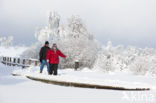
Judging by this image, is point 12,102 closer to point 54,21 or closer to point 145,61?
point 145,61

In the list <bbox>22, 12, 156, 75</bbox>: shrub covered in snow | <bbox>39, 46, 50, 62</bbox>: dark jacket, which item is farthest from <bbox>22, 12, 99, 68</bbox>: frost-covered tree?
<bbox>39, 46, 50, 62</bbox>: dark jacket

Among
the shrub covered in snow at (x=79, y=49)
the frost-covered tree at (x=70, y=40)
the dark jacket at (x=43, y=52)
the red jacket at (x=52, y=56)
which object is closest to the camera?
the red jacket at (x=52, y=56)

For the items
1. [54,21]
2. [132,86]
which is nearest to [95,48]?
[54,21]

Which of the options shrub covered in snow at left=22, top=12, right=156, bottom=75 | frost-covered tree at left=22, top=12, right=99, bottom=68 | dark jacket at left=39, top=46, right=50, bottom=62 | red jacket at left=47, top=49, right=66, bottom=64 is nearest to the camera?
red jacket at left=47, top=49, right=66, bottom=64

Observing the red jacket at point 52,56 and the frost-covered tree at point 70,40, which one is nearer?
the red jacket at point 52,56

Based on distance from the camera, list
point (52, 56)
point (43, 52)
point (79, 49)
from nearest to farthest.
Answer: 1. point (52, 56)
2. point (43, 52)
3. point (79, 49)

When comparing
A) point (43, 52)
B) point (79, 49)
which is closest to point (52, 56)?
point (43, 52)

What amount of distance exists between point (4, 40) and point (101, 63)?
73.7 meters

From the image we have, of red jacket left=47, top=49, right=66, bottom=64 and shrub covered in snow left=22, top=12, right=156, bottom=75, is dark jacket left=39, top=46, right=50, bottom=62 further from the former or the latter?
shrub covered in snow left=22, top=12, right=156, bottom=75

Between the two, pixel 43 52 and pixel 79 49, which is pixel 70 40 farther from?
pixel 43 52

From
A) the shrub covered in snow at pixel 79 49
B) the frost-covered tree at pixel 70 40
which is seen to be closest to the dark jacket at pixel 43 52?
the shrub covered in snow at pixel 79 49

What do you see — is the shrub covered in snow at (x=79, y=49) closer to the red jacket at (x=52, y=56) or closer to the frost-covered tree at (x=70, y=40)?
the frost-covered tree at (x=70, y=40)

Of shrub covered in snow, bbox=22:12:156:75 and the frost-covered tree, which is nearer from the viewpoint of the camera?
shrub covered in snow, bbox=22:12:156:75

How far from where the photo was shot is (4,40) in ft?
300
